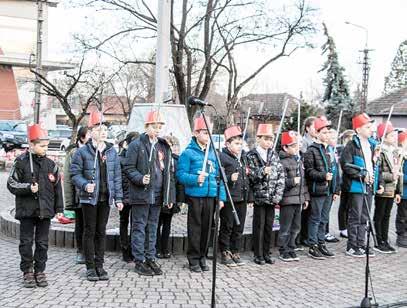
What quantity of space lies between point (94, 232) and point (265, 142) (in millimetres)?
2790

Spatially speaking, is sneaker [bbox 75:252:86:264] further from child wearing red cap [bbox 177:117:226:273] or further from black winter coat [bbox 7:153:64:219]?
child wearing red cap [bbox 177:117:226:273]

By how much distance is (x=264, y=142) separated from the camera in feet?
27.3

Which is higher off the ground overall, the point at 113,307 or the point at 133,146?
the point at 133,146

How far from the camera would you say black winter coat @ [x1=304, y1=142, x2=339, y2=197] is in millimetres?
8664

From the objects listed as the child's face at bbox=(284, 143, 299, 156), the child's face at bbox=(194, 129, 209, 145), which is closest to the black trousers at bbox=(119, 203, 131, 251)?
the child's face at bbox=(194, 129, 209, 145)

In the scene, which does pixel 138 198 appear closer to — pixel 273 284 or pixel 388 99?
pixel 273 284

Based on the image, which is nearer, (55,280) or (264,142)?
(55,280)

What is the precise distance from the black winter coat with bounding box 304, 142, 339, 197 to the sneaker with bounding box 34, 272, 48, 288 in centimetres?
410

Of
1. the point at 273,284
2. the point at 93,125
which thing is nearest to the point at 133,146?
the point at 93,125

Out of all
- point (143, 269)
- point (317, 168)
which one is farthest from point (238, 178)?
point (143, 269)

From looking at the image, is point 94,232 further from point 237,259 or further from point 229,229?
point 237,259

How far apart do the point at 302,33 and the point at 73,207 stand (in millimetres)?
12936

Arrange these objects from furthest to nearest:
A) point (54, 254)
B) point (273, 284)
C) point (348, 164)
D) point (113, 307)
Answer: point (348, 164) → point (54, 254) → point (273, 284) → point (113, 307)

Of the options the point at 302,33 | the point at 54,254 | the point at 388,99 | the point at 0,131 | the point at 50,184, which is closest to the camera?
the point at 50,184
